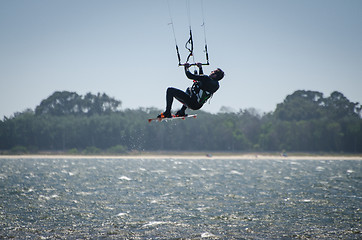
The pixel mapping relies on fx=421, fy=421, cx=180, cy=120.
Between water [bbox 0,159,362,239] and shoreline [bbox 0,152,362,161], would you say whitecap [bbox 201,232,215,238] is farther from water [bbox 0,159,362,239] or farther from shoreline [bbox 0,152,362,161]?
shoreline [bbox 0,152,362,161]

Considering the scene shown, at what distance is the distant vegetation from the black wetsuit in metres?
120

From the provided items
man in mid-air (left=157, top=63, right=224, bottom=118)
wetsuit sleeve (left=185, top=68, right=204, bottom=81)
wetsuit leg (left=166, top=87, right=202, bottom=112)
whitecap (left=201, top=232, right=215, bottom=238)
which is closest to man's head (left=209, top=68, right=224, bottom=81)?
man in mid-air (left=157, top=63, right=224, bottom=118)

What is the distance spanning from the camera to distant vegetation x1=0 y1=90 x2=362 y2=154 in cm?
13875

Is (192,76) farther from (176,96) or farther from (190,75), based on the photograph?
(176,96)

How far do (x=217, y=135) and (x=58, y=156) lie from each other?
54346 millimetres

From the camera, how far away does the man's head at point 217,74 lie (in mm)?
15602

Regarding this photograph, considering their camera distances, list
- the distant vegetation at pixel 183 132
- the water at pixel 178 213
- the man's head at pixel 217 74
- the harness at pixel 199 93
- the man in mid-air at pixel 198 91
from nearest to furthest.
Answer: the man in mid-air at pixel 198 91 → the man's head at pixel 217 74 → the harness at pixel 199 93 → the water at pixel 178 213 → the distant vegetation at pixel 183 132

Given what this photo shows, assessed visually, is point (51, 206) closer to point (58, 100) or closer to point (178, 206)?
point (178, 206)

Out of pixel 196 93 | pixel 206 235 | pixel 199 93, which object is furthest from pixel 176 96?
pixel 206 235

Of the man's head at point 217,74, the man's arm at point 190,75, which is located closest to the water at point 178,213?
the man's head at point 217,74

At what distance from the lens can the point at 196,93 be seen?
1584 centimetres

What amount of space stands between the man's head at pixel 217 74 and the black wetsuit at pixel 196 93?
148mm

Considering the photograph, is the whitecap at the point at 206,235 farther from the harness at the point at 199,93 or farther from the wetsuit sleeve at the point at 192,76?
the wetsuit sleeve at the point at 192,76

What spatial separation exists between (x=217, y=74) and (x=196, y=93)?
3.47 ft
